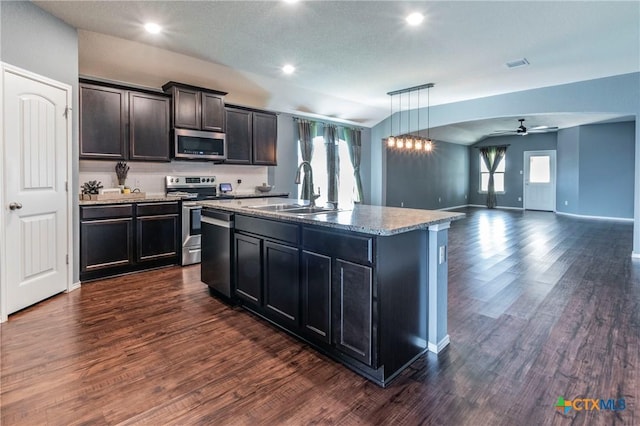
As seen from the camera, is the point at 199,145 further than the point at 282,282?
Yes

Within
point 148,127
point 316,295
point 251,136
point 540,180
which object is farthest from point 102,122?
point 540,180

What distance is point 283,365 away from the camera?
2.15 m

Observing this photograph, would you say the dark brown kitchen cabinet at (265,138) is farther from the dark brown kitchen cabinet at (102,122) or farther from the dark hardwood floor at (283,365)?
the dark hardwood floor at (283,365)

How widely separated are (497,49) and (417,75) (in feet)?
4.01

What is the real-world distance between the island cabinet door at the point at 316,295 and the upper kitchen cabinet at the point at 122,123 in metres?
3.21

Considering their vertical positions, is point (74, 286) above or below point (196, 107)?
below

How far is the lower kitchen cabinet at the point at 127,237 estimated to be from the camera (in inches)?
150

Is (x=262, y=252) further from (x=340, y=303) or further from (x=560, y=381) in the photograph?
(x=560, y=381)

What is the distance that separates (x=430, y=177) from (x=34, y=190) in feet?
32.2

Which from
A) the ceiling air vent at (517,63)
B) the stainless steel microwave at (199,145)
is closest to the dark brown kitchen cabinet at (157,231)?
the stainless steel microwave at (199,145)

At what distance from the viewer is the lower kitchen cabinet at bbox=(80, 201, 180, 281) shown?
382cm

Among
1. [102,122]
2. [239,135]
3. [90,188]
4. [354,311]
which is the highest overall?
[239,135]

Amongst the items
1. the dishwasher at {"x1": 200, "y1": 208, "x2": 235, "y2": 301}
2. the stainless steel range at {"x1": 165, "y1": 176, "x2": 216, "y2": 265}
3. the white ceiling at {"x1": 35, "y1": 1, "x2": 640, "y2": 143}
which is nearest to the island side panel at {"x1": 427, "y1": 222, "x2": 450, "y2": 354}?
the dishwasher at {"x1": 200, "y1": 208, "x2": 235, "y2": 301}

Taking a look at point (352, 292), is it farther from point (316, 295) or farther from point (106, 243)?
point (106, 243)
